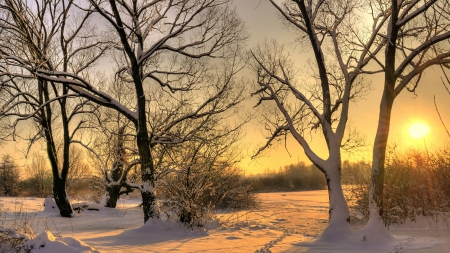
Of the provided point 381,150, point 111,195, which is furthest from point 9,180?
point 381,150

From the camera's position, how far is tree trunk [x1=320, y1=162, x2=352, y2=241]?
31.5ft

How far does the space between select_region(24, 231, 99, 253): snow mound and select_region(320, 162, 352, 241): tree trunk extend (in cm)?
641

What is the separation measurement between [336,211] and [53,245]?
752 centimetres

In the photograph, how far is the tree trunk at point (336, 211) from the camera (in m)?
9.61

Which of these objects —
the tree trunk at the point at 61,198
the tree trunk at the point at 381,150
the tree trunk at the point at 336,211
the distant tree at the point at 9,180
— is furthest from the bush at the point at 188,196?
the distant tree at the point at 9,180

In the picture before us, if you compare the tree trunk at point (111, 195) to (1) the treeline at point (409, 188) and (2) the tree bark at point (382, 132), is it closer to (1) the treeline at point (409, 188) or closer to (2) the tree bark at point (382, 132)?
→ (1) the treeline at point (409, 188)

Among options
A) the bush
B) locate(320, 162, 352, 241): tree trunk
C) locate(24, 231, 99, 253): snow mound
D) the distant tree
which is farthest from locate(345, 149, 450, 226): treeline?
the distant tree

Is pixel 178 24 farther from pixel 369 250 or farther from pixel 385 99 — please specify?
pixel 369 250

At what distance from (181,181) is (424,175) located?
1172cm

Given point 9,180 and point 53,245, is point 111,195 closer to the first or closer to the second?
point 53,245

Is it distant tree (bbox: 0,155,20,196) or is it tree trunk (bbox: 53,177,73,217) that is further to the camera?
distant tree (bbox: 0,155,20,196)

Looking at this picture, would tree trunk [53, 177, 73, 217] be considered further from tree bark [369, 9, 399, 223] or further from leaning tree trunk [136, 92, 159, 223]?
tree bark [369, 9, 399, 223]

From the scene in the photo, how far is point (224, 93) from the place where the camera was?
43.5 ft

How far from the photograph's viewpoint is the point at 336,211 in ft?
33.2
